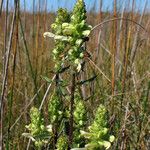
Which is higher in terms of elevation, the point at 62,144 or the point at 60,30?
the point at 60,30

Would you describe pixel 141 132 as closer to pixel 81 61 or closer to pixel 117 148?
pixel 117 148

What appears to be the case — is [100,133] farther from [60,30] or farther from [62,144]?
[60,30]

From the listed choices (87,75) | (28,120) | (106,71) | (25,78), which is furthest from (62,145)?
(106,71)

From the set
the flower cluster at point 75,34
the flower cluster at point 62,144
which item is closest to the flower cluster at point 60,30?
the flower cluster at point 75,34

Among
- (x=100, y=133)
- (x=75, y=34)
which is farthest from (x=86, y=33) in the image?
(x=100, y=133)

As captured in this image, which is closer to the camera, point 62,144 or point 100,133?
point 100,133

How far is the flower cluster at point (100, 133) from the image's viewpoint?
1034mm

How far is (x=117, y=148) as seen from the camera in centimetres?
192

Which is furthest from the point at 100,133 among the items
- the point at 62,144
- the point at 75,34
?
the point at 75,34

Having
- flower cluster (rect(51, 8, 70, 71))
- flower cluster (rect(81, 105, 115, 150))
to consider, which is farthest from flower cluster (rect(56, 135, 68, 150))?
flower cluster (rect(51, 8, 70, 71))

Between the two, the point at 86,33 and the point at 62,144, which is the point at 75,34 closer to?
the point at 86,33

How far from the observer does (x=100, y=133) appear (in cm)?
104

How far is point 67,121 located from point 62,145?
122 mm

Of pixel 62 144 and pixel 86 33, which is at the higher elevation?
pixel 86 33
